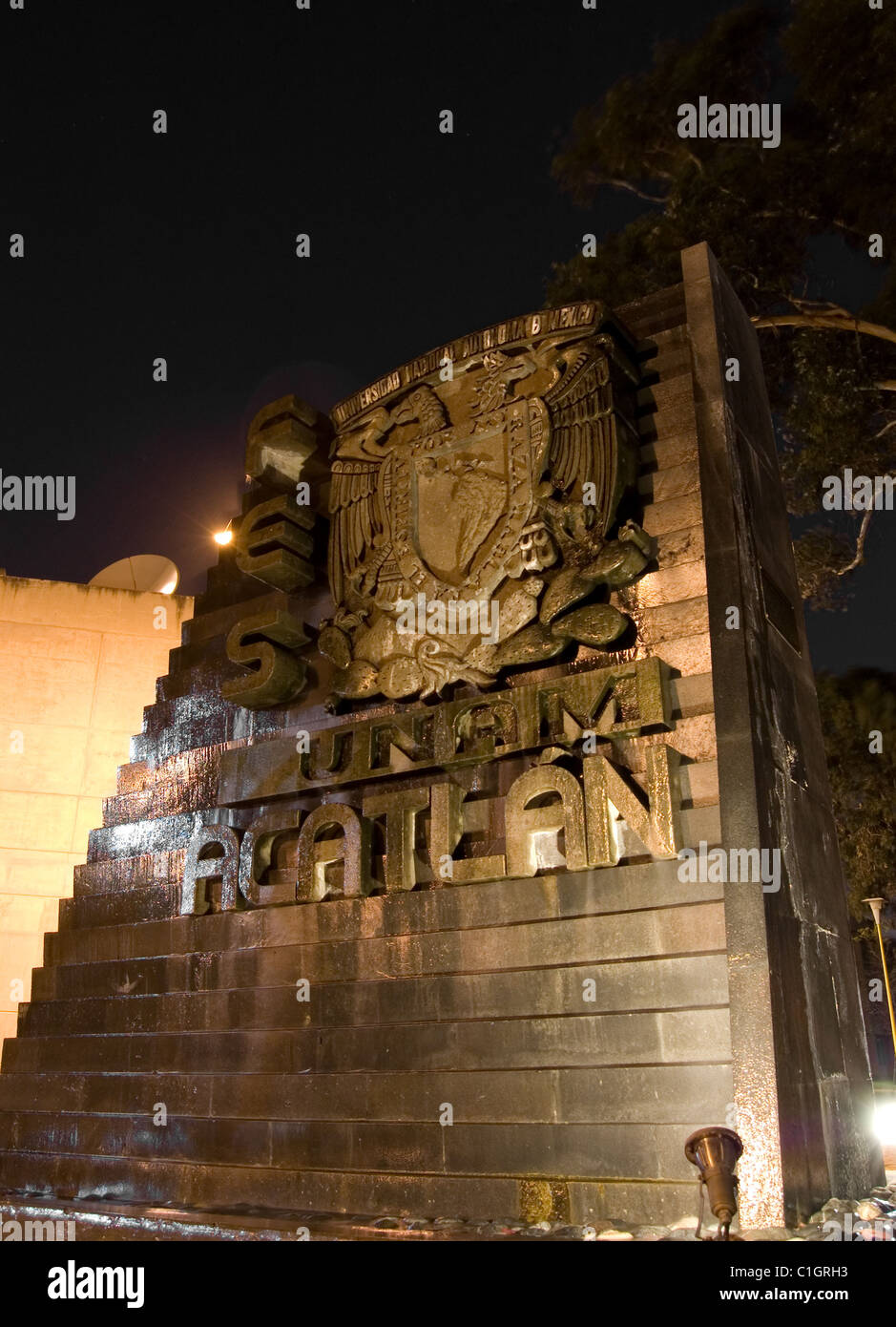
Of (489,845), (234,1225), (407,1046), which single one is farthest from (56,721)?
(234,1225)

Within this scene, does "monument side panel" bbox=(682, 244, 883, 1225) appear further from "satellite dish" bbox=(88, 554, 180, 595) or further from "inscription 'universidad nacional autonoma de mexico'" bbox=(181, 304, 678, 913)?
"satellite dish" bbox=(88, 554, 180, 595)

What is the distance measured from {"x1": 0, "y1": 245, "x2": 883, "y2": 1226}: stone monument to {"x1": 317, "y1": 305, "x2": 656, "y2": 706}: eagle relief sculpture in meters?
0.03

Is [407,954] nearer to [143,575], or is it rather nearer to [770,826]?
[770,826]

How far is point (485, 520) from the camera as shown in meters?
10.2

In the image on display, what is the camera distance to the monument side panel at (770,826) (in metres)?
7.50

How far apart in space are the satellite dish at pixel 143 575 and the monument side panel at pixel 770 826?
1067cm

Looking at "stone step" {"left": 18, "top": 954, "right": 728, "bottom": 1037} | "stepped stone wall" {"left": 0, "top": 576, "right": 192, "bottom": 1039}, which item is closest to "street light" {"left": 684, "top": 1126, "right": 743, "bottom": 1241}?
"stone step" {"left": 18, "top": 954, "right": 728, "bottom": 1037}

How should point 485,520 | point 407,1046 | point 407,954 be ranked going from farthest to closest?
point 485,520 < point 407,954 < point 407,1046

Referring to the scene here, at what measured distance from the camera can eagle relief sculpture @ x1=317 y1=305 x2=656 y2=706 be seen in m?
9.57

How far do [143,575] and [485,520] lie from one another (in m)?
9.83

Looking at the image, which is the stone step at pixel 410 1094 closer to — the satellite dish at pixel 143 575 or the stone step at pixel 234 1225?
the stone step at pixel 234 1225

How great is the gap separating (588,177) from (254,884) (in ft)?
50.4

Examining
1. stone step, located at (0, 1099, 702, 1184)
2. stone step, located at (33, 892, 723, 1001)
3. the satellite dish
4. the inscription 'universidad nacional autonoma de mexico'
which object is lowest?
stone step, located at (0, 1099, 702, 1184)
